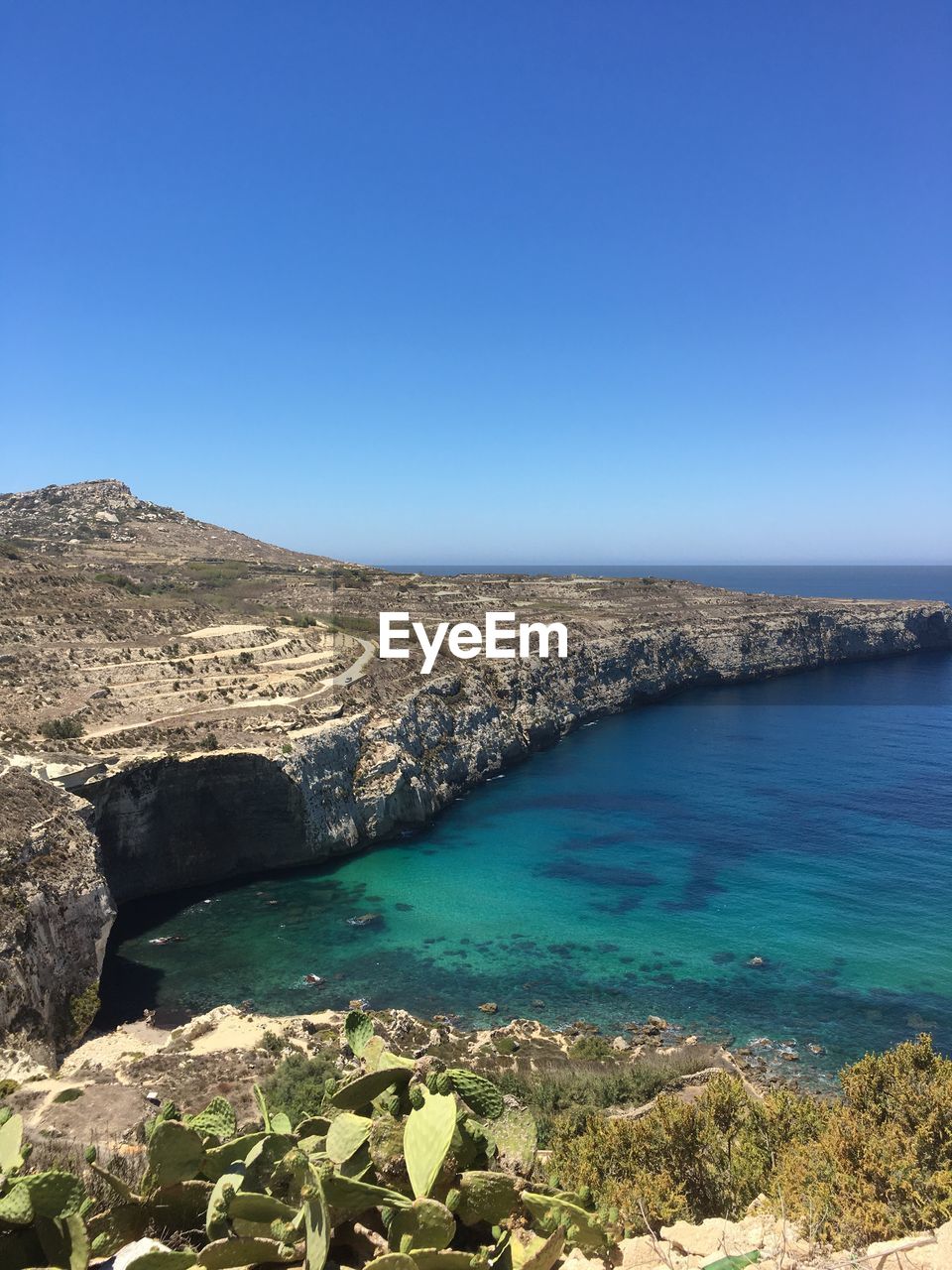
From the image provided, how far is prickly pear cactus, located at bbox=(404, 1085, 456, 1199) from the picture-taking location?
20.6ft

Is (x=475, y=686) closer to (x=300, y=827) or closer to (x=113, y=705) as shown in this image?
(x=300, y=827)

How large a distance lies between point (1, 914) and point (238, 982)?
10.5 m

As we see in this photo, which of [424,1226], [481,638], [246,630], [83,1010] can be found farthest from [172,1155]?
[481,638]

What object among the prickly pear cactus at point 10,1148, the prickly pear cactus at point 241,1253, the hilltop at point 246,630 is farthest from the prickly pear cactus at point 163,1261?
the hilltop at point 246,630

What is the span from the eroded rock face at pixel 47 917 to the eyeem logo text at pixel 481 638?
37.5m

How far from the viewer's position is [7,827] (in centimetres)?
2859

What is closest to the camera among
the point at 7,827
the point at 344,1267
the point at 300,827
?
the point at 344,1267

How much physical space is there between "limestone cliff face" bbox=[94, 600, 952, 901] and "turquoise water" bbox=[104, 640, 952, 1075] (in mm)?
2062

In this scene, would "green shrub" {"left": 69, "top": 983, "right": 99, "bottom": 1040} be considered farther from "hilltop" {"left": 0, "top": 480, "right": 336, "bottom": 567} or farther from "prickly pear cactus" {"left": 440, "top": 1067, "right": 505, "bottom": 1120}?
"hilltop" {"left": 0, "top": 480, "right": 336, "bottom": 567}

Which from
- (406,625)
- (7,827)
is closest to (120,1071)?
(7,827)

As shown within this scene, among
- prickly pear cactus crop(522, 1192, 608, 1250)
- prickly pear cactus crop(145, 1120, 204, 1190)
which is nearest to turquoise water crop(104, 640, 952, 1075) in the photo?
prickly pear cactus crop(522, 1192, 608, 1250)

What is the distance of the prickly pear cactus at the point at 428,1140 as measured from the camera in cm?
628

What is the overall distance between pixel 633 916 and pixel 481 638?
4473cm

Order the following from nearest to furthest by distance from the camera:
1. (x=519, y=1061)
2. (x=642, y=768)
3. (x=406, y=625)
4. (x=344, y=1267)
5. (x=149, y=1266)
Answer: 1. (x=149, y=1266)
2. (x=344, y=1267)
3. (x=519, y=1061)
4. (x=642, y=768)
5. (x=406, y=625)
